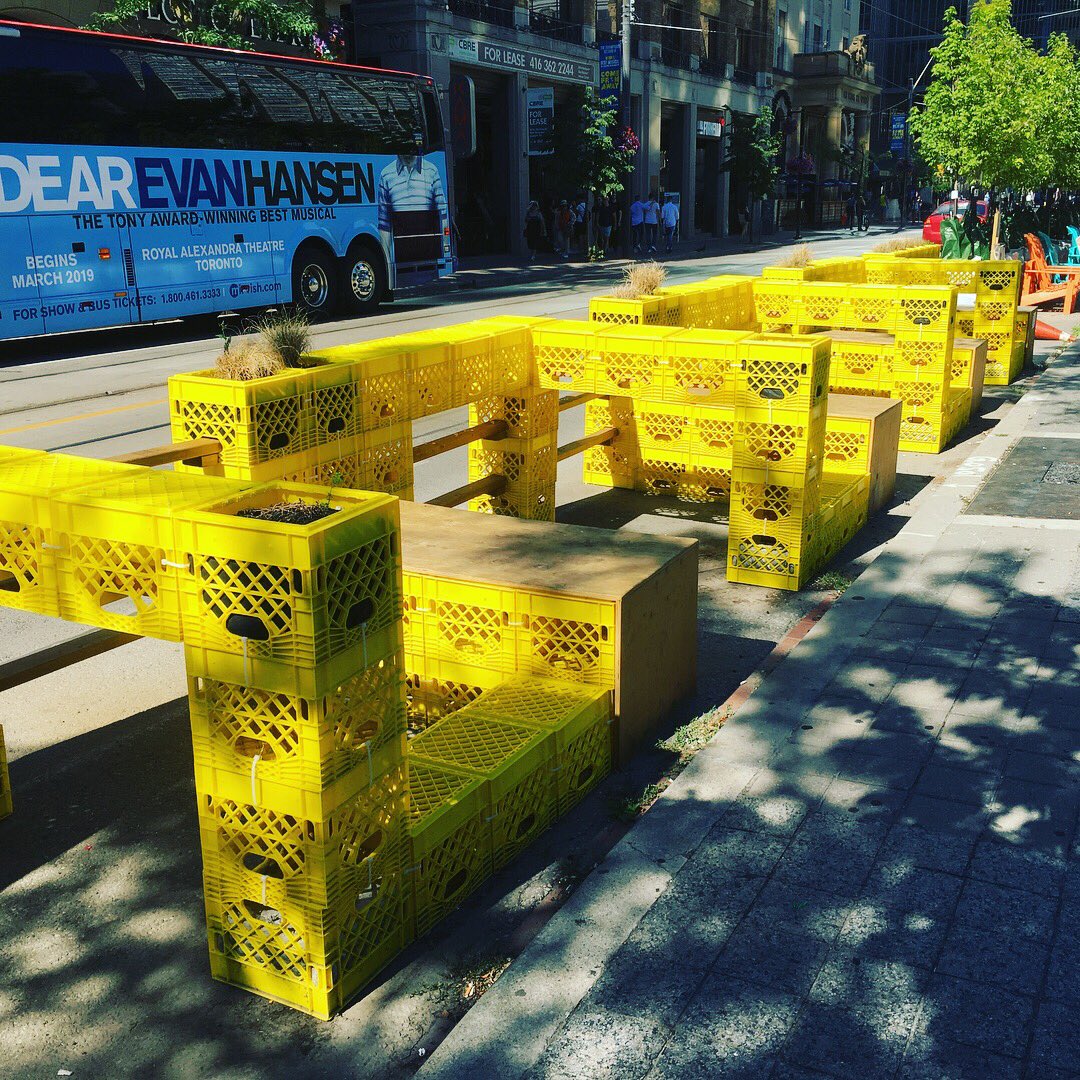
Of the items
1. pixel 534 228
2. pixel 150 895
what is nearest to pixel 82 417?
pixel 150 895

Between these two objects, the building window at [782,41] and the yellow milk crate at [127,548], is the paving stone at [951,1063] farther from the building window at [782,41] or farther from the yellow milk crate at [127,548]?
the building window at [782,41]

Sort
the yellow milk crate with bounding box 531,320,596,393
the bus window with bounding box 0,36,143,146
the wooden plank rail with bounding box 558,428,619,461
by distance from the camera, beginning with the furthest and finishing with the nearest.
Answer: the bus window with bounding box 0,36,143,146, the wooden plank rail with bounding box 558,428,619,461, the yellow milk crate with bounding box 531,320,596,393

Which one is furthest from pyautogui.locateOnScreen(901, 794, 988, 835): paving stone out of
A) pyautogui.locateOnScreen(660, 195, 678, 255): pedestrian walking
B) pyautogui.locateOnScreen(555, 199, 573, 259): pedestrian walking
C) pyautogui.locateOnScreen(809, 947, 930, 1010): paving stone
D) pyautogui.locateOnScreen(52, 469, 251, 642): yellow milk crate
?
pyautogui.locateOnScreen(660, 195, 678, 255): pedestrian walking

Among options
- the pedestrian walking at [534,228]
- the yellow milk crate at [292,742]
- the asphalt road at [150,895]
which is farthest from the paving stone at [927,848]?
the pedestrian walking at [534,228]

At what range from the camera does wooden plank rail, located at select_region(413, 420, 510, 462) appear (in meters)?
7.96

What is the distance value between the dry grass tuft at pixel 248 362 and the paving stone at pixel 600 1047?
13.0 feet

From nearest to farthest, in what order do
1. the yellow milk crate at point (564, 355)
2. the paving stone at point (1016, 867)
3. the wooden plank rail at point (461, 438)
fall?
the paving stone at point (1016, 867) < the wooden plank rail at point (461, 438) < the yellow milk crate at point (564, 355)

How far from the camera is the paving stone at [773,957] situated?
3.71 metres

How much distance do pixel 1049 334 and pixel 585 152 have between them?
20.9 m

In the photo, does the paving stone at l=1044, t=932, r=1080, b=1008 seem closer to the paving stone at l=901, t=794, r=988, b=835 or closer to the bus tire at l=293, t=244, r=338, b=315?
the paving stone at l=901, t=794, r=988, b=835

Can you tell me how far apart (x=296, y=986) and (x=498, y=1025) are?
67 cm

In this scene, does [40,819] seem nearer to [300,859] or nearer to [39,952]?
[39,952]

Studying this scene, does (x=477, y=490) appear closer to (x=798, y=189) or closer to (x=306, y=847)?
(x=306, y=847)

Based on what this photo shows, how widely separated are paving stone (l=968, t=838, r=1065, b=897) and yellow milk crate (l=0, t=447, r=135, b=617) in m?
3.35
